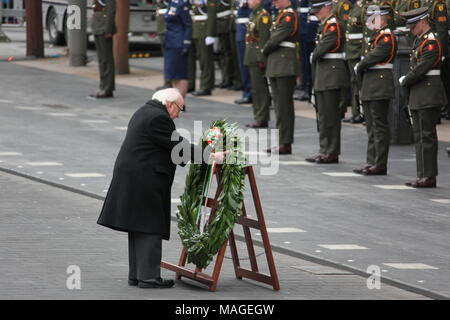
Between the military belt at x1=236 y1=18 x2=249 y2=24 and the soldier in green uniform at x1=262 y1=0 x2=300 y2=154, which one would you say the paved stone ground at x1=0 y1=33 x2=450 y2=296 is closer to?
the soldier in green uniform at x1=262 y1=0 x2=300 y2=154

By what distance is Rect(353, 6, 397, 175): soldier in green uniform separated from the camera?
16609 millimetres

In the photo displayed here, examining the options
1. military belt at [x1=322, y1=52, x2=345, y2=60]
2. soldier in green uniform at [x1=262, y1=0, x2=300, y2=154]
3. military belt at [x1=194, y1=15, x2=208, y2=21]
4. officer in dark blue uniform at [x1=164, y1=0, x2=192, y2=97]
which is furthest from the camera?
military belt at [x1=194, y1=15, x2=208, y2=21]

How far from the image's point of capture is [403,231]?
43.7 ft

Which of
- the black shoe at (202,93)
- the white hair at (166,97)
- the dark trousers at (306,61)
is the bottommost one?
the black shoe at (202,93)

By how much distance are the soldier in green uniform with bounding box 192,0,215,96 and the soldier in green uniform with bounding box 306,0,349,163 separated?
7042 millimetres

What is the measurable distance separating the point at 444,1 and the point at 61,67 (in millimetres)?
11346

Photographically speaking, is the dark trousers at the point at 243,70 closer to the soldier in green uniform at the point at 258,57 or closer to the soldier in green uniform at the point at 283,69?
the soldier in green uniform at the point at 258,57

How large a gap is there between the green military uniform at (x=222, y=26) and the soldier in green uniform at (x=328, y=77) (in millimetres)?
7084

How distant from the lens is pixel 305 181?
53.6 ft

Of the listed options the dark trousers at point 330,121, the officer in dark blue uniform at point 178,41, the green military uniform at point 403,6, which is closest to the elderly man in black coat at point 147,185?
the dark trousers at point 330,121

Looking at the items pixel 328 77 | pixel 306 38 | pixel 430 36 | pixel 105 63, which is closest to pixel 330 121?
pixel 328 77

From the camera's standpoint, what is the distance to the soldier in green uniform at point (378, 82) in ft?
54.5

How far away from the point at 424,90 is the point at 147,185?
6.22 meters

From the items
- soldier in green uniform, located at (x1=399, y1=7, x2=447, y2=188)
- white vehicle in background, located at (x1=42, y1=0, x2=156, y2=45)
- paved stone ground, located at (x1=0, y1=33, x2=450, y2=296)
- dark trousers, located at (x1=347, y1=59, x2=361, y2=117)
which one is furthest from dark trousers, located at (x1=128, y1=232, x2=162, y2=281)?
white vehicle in background, located at (x1=42, y1=0, x2=156, y2=45)
